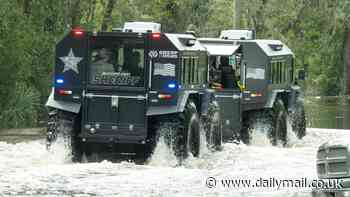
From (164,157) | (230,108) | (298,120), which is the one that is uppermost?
(164,157)

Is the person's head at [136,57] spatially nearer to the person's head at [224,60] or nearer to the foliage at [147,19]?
the person's head at [224,60]

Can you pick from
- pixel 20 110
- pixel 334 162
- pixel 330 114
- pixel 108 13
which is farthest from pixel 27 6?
pixel 334 162

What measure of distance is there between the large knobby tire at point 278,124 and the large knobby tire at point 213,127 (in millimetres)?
3050

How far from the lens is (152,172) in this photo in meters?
14.9

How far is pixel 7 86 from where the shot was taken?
998 inches

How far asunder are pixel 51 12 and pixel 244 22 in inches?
846

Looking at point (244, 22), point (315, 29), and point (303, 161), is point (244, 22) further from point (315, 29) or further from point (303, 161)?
point (303, 161)

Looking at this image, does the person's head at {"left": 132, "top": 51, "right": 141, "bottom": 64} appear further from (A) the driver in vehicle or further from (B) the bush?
(B) the bush

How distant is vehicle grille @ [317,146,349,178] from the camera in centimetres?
900

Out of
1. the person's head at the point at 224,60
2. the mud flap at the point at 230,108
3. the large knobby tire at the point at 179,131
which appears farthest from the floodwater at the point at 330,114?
the large knobby tire at the point at 179,131

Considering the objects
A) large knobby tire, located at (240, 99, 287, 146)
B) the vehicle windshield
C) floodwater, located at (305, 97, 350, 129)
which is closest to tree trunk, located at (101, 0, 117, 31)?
floodwater, located at (305, 97, 350, 129)

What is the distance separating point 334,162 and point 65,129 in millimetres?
8495

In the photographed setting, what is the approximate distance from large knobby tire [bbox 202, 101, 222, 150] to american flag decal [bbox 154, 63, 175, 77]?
106 inches

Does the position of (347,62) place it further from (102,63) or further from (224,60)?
(102,63)
